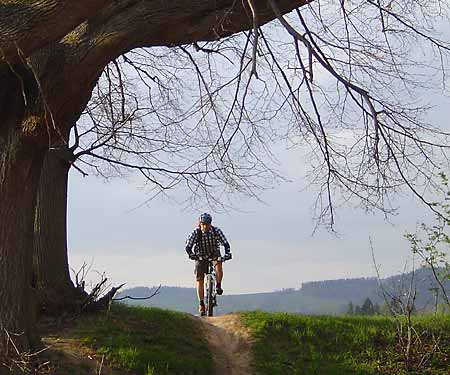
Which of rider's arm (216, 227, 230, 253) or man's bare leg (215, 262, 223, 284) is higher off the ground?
rider's arm (216, 227, 230, 253)

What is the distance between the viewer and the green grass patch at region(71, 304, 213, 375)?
9789mm

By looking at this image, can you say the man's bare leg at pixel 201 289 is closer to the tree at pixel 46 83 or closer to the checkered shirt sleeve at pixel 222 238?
the checkered shirt sleeve at pixel 222 238

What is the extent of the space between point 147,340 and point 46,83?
13.1 feet

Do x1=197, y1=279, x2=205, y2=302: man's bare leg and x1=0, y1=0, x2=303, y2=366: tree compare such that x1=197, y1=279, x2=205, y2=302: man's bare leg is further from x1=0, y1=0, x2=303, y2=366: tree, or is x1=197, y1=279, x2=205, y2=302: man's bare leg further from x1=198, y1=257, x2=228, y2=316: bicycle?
x1=0, y1=0, x2=303, y2=366: tree

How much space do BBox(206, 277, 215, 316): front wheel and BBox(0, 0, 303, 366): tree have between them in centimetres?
466

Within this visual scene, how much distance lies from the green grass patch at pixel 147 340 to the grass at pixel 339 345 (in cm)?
83

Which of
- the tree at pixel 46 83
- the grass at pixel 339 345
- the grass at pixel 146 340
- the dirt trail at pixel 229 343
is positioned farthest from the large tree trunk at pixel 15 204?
the grass at pixel 339 345

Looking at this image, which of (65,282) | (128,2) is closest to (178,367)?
(65,282)

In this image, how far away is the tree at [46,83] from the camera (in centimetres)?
784

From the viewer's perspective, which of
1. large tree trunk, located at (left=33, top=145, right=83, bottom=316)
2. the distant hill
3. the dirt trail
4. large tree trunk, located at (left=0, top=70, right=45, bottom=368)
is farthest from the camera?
the distant hill

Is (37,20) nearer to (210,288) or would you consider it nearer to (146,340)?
(146,340)

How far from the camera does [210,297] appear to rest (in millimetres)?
13172

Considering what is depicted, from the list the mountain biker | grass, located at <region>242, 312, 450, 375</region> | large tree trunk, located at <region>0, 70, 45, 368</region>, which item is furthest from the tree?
the mountain biker

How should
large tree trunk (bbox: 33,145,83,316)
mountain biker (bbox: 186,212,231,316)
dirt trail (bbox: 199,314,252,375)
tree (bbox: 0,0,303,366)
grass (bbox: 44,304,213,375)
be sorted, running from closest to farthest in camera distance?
tree (bbox: 0,0,303,366)
grass (bbox: 44,304,213,375)
dirt trail (bbox: 199,314,252,375)
large tree trunk (bbox: 33,145,83,316)
mountain biker (bbox: 186,212,231,316)
